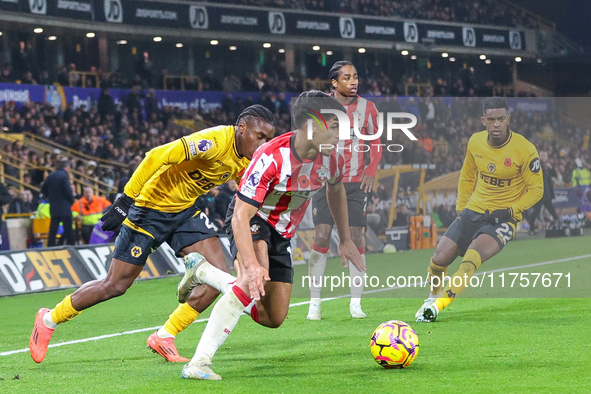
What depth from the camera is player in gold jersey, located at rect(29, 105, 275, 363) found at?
6.31 metres

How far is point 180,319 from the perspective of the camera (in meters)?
6.63

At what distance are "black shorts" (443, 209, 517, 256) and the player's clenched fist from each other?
3679 millimetres

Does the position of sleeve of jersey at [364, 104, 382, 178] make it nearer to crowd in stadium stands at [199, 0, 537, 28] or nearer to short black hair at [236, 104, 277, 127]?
short black hair at [236, 104, 277, 127]

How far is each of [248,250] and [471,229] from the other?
13.8 feet

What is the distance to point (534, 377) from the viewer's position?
5172 millimetres

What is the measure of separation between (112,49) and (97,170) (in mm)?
11850

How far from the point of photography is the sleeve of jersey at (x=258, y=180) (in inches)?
208

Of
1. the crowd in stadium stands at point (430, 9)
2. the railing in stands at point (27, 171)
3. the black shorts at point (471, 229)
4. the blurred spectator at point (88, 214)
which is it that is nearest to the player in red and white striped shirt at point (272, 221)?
the black shorts at point (471, 229)

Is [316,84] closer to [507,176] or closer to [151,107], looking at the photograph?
[151,107]

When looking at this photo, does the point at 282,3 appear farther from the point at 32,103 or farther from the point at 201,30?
the point at 32,103

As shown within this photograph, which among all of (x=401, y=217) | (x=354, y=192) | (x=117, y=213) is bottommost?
(x=401, y=217)

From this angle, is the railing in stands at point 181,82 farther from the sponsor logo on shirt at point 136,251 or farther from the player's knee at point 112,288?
the player's knee at point 112,288

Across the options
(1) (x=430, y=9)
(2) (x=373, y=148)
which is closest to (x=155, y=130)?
(2) (x=373, y=148)

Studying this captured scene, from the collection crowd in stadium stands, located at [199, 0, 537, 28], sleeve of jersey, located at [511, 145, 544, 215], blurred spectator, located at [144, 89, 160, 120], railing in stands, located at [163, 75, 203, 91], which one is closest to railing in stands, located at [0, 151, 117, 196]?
blurred spectator, located at [144, 89, 160, 120]
